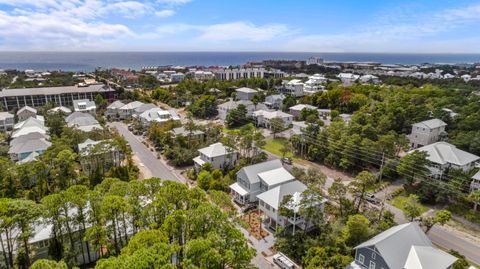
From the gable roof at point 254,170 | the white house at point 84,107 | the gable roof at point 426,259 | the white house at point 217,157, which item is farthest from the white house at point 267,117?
the gable roof at point 426,259

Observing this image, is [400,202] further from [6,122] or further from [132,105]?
[6,122]

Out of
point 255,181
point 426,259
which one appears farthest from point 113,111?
point 426,259

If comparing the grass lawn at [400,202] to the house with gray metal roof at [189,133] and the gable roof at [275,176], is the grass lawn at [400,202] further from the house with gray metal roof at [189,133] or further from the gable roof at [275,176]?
the house with gray metal roof at [189,133]

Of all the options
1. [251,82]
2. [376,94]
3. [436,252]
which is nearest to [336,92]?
[376,94]

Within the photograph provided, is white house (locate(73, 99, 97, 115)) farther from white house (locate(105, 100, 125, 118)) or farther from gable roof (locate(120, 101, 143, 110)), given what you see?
gable roof (locate(120, 101, 143, 110))

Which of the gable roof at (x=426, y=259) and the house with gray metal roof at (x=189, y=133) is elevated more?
the house with gray metal roof at (x=189, y=133)

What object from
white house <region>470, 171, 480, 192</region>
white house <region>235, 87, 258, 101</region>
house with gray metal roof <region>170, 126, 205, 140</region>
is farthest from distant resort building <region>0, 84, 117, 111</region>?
white house <region>470, 171, 480, 192</region>

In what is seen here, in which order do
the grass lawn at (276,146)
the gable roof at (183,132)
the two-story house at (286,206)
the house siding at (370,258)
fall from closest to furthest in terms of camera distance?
1. the house siding at (370,258)
2. the two-story house at (286,206)
3. the grass lawn at (276,146)
4. the gable roof at (183,132)
